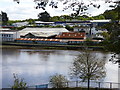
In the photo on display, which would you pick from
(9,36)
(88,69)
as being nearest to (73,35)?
(9,36)

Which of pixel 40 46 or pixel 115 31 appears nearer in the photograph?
pixel 115 31

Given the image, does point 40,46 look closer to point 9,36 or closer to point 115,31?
point 9,36

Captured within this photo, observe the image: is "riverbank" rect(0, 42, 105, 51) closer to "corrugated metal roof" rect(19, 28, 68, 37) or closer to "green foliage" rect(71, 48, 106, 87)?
"corrugated metal roof" rect(19, 28, 68, 37)

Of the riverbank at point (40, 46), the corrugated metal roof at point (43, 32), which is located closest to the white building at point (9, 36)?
the riverbank at point (40, 46)

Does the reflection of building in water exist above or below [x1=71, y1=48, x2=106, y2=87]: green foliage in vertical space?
above

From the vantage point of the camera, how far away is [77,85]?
410cm

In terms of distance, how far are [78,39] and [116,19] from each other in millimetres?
11940

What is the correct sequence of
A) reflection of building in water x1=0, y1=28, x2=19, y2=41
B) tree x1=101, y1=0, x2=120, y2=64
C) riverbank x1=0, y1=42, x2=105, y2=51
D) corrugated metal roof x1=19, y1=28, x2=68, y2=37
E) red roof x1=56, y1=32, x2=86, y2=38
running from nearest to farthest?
tree x1=101, y1=0, x2=120, y2=64 → riverbank x1=0, y1=42, x2=105, y2=51 → red roof x1=56, y1=32, x2=86, y2=38 → reflection of building in water x1=0, y1=28, x2=19, y2=41 → corrugated metal roof x1=19, y1=28, x2=68, y2=37

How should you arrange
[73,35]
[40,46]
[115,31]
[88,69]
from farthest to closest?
[73,35] → [40,46] → [88,69] → [115,31]

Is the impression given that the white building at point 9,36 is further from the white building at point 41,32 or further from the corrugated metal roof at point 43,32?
the corrugated metal roof at point 43,32

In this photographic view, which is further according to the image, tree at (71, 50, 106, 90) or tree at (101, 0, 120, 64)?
tree at (71, 50, 106, 90)

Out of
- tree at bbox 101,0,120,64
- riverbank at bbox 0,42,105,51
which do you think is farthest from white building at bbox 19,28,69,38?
tree at bbox 101,0,120,64

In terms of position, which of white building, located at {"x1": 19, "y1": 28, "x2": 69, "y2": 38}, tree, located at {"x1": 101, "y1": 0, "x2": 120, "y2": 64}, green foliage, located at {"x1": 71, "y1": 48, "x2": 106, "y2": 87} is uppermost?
white building, located at {"x1": 19, "y1": 28, "x2": 69, "y2": 38}

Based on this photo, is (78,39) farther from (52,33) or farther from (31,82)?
(31,82)
